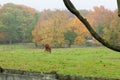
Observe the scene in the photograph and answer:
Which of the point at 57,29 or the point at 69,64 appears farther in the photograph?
the point at 57,29

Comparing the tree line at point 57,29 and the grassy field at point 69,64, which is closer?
the grassy field at point 69,64

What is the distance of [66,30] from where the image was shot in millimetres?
66125

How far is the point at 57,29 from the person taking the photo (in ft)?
216

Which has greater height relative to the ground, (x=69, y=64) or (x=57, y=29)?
(x=57, y=29)

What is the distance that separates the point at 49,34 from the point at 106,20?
11.6 m

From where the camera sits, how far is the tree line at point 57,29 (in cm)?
6359

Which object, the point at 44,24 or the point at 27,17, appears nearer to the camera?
the point at 44,24

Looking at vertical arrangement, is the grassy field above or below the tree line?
below

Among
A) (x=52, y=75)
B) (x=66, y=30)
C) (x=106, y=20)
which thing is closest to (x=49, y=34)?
(x=66, y=30)

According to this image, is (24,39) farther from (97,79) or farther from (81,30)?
(97,79)

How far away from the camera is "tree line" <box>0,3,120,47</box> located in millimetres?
63594

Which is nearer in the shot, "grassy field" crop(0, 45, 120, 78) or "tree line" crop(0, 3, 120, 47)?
"grassy field" crop(0, 45, 120, 78)

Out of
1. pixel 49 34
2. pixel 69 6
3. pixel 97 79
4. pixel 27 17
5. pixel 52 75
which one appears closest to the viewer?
pixel 69 6

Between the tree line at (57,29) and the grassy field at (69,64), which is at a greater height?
the tree line at (57,29)
